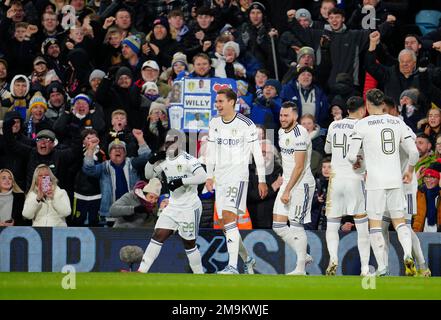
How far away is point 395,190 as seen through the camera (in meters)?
15.5

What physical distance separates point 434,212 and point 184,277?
4456 mm

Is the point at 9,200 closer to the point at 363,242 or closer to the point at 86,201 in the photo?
the point at 86,201

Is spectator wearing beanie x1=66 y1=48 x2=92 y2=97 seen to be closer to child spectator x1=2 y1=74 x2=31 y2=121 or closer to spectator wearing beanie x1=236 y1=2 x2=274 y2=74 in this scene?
child spectator x1=2 y1=74 x2=31 y2=121

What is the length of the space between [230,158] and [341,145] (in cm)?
144

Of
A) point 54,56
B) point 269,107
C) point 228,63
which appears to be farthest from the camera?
point 54,56

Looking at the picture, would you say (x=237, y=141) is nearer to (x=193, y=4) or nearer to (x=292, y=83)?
(x=292, y=83)

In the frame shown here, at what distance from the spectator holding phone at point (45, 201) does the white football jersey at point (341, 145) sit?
4016 millimetres

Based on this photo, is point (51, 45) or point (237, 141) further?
point (51, 45)

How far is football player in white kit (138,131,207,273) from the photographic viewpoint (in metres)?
16.0

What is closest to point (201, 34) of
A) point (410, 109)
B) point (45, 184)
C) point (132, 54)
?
point (132, 54)

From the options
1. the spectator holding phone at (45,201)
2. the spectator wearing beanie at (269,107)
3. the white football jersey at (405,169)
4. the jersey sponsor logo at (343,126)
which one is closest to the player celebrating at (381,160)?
the jersey sponsor logo at (343,126)

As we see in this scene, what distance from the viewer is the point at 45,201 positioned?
699 inches

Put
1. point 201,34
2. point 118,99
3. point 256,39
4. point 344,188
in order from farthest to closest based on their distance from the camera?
1. point 201,34
2. point 256,39
3. point 118,99
4. point 344,188

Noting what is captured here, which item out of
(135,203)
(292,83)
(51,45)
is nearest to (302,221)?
(135,203)
